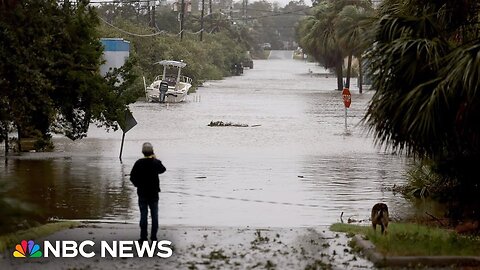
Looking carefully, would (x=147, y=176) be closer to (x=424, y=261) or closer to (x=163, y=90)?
(x=424, y=261)

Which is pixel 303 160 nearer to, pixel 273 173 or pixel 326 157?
pixel 326 157

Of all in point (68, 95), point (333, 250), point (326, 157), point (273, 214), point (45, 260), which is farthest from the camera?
point (326, 157)

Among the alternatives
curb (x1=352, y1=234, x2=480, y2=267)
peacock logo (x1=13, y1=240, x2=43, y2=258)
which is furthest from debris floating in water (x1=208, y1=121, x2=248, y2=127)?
curb (x1=352, y1=234, x2=480, y2=267)

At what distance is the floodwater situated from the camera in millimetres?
19031

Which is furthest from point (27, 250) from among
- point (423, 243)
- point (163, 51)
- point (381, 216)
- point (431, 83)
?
point (163, 51)

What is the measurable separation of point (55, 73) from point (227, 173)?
5.47m

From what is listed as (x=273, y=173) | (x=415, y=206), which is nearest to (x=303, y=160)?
(x=273, y=173)

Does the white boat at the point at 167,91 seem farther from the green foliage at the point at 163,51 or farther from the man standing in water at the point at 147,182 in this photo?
the man standing in water at the point at 147,182

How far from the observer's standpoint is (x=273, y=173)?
26953 millimetres

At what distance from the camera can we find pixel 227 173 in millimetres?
26859

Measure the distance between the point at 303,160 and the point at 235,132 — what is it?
11244mm

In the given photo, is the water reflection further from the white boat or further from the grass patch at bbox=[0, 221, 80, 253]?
the white boat

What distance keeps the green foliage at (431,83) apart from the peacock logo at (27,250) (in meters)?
4.68

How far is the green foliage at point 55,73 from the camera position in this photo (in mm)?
22984
